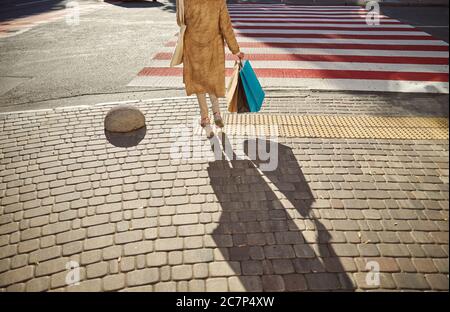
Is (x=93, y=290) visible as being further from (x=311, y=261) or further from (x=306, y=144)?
(x=306, y=144)

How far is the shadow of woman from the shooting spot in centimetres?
241

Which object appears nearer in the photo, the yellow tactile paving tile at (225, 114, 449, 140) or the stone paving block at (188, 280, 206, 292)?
the stone paving block at (188, 280, 206, 292)

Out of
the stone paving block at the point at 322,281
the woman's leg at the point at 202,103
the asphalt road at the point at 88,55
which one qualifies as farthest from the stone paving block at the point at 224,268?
the asphalt road at the point at 88,55

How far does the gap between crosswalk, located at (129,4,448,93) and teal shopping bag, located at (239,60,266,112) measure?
2.05 meters

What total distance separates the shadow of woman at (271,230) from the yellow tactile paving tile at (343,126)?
0.76 m

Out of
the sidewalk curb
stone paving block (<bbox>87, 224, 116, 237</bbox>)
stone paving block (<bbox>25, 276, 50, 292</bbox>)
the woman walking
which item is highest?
the sidewalk curb

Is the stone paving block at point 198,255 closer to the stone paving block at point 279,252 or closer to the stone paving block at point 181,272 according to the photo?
the stone paving block at point 181,272

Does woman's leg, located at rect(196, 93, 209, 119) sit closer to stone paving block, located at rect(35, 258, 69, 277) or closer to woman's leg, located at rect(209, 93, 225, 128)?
woman's leg, located at rect(209, 93, 225, 128)

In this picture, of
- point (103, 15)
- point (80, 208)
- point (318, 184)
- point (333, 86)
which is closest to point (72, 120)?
point (80, 208)

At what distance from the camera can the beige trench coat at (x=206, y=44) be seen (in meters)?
3.59

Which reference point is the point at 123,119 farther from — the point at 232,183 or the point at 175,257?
the point at 175,257

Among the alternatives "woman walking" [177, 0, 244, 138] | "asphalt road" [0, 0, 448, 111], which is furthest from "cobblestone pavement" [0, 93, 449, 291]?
"asphalt road" [0, 0, 448, 111]
